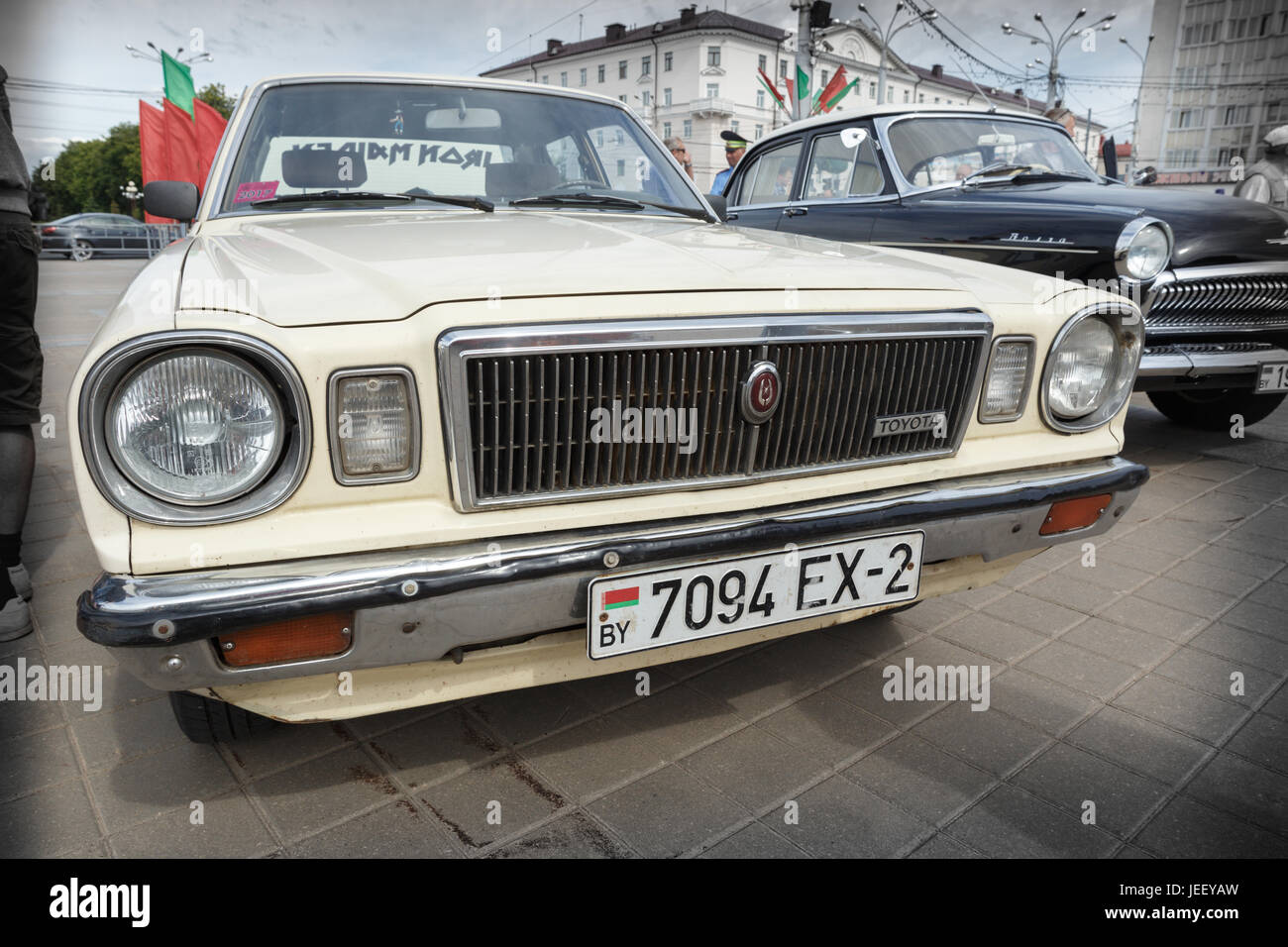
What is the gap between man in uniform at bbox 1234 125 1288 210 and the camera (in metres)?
6.52

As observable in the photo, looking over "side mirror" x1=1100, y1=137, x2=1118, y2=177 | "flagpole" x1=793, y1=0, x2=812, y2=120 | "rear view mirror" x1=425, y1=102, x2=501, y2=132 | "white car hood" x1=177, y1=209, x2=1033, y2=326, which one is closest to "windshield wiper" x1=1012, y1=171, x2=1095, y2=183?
"side mirror" x1=1100, y1=137, x2=1118, y2=177

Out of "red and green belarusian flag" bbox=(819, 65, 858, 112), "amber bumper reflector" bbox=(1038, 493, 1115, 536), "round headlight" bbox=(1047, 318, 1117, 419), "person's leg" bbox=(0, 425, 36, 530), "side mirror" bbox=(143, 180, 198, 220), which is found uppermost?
"red and green belarusian flag" bbox=(819, 65, 858, 112)

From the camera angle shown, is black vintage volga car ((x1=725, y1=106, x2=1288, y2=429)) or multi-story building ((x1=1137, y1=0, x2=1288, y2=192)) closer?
black vintage volga car ((x1=725, y1=106, x2=1288, y2=429))

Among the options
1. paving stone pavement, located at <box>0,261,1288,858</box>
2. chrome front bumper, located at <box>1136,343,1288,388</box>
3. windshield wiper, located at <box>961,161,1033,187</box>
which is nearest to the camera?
A: paving stone pavement, located at <box>0,261,1288,858</box>

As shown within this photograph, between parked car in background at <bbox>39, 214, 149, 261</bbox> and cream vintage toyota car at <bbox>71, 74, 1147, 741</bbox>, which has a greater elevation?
parked car in background at <bbox>39, 214, 149, 261</bbox>

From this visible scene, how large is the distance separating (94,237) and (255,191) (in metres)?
26.9

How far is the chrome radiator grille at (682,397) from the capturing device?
147 centimetres

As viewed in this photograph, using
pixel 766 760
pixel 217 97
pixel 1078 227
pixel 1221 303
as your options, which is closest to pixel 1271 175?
pixel 1221 303

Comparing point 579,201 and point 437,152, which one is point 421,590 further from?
point 437,152

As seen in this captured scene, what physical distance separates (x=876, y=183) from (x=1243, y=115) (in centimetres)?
6958

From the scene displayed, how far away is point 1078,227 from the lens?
400cm

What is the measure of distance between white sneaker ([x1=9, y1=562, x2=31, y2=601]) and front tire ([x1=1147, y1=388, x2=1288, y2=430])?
548 centimetres

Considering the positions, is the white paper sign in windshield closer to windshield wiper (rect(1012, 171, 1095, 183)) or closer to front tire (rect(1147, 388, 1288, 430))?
windshield wiper (rect(1012, 171, 1095, 183))

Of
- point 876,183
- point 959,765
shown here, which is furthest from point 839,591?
point 876,183
